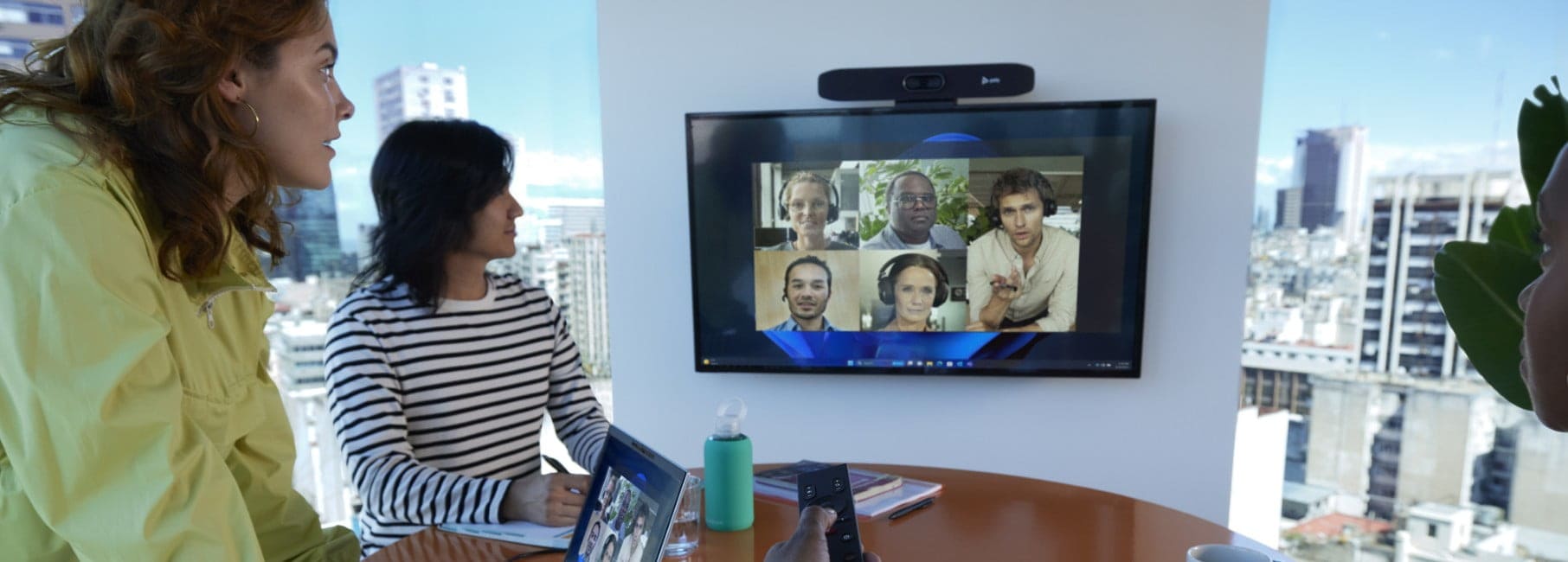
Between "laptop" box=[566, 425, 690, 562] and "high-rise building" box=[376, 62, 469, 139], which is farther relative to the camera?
"high-rise building" box=[376, 62, 469, 139]

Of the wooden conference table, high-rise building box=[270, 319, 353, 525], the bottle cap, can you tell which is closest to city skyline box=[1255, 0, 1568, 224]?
the wooden conference table

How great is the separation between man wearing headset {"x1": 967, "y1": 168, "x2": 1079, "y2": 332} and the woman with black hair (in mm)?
1136

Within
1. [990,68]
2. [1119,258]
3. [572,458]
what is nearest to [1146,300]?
[1119,258]

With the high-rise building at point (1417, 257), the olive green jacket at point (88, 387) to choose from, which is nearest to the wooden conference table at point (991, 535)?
the olive green jacket at point (88, 387)

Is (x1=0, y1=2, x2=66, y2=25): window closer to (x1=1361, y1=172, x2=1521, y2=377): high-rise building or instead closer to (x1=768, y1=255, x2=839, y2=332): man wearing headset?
(x1=768, y1=255, x2=839, y2=332): man wearing headset

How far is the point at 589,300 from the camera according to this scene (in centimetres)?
285

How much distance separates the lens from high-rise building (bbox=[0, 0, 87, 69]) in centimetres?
241

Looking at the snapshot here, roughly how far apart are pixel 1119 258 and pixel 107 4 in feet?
7.16

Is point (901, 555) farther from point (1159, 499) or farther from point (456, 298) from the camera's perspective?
point (1159, 499)

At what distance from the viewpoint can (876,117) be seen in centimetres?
233

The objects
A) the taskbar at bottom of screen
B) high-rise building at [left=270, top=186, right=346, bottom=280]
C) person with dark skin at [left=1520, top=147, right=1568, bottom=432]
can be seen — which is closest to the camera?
person with dark skin at [left=1520, top=147, right=1568, bottom=432]

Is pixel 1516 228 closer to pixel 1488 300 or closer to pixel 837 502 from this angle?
pixel 1488 300

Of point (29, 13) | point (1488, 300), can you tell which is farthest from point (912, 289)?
point (29, 13)

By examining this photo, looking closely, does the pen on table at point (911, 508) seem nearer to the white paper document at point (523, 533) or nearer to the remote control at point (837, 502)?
the remote control at point (837, 502)
